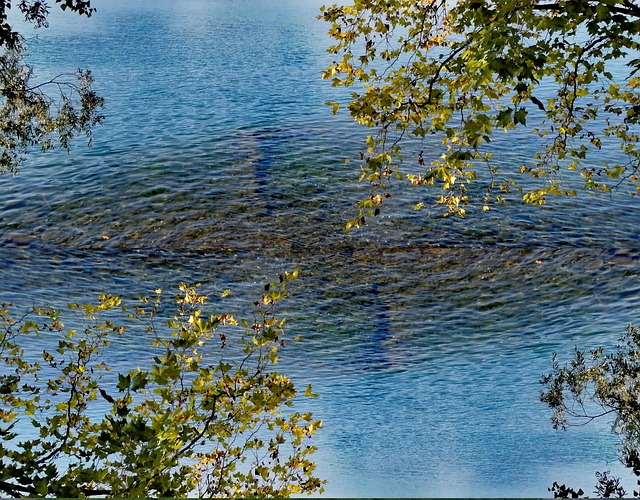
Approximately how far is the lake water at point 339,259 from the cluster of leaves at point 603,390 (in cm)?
30

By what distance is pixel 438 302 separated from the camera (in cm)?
1655

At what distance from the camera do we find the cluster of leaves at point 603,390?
11859 millimetres

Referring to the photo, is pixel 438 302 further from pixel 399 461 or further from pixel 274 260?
pixel 399 461

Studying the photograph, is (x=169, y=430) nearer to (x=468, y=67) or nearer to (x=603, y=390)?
(x=468, y=67)

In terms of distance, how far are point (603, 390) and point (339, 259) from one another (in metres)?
7.73

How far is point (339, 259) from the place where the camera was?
18469 mm

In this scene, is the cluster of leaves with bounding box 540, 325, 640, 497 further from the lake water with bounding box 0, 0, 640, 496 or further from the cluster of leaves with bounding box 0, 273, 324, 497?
the cluster of leaves with bounding box 0, 273, 324, 497

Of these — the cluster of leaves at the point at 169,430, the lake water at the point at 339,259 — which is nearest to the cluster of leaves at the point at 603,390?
the lake water at the point at 339,259

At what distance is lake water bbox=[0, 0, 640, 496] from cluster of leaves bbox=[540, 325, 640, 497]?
0.97ft

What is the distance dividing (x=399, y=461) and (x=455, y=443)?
1.02 meters

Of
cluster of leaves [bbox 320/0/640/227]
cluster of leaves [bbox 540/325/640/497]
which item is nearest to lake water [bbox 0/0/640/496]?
cluster of leaves [bbox 540/325/640/497]

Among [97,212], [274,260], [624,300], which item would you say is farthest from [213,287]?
[624,300]

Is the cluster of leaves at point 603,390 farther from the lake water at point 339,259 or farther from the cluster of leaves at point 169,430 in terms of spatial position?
the cluster of leaves at point 169,430

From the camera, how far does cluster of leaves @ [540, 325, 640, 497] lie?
11.9m
